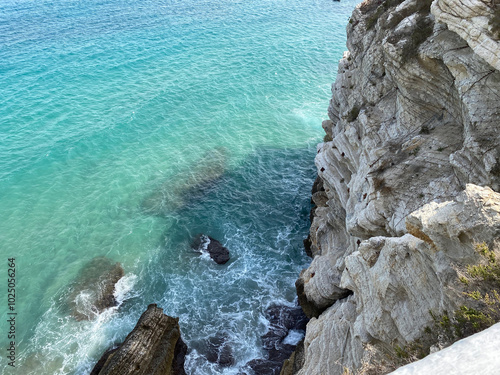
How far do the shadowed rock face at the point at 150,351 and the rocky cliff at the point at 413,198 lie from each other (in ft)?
30.1

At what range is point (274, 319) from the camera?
29.2 meters

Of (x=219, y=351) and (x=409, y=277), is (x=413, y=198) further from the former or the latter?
(x=219, y=351)

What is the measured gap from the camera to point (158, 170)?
4425 cm

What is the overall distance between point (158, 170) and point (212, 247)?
14.4 m

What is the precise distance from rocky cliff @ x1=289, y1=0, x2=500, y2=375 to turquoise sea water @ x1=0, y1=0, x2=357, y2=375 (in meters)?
9.40

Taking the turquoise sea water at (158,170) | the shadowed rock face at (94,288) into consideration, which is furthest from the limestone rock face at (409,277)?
the shadowed rock face at (94,288)

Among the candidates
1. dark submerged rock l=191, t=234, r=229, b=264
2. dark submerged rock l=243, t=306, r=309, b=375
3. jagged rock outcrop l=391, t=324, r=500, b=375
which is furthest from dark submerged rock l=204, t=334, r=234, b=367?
jagged rock outcrop l=391, t=324, r=500, b=375

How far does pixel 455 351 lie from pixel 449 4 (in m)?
17.4

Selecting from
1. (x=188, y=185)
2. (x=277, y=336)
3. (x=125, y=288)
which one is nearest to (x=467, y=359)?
(x=277, y=336)

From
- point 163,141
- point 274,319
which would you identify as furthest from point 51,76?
point 274,319

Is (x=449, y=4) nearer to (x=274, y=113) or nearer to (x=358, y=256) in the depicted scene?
(x=358, y=256)

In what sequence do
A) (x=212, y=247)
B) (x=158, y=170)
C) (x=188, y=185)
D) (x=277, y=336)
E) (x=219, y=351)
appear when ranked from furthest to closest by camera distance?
(x=158, y=170) < (x=188, y=185) < (x=212, y=247) < (x=277, y=336) < (x=219, y=351)

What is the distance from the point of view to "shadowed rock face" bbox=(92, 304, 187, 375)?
23.3 meters

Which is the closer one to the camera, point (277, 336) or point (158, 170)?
point (277, 336)
